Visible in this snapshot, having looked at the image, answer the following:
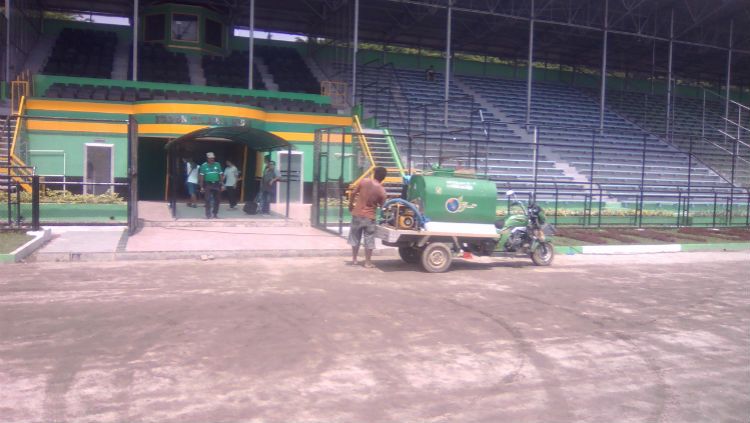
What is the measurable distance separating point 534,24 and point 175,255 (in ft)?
87.8

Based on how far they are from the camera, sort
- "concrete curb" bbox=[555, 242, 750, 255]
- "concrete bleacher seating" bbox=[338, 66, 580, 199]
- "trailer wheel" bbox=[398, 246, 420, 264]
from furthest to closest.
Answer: "concrete bleacher seating" bbox=[338, 66, 580, 199]
"concrete curb" bbox=[555, 242, 750, 255]
"trailer wheel" bbox=[398, 246, 420, 264]

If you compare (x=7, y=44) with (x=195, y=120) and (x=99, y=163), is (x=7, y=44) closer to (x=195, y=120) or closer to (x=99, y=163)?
(x=99, y=163)

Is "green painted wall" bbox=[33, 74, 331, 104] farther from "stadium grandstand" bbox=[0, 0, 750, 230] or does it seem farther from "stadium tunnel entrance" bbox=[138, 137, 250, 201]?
"stadium tunnel entrance" bbox=[138, 137, 250, 201]

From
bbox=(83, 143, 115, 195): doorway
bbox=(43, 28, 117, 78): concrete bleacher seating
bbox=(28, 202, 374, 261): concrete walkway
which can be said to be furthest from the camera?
bbox=(43, 28, 117, 78): concrete bleacher seating

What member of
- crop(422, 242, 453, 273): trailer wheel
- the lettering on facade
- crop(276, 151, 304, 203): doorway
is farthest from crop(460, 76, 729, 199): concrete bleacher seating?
crop(422, 242, 453, 273): trailer wheel

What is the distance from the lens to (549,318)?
8.15 meters

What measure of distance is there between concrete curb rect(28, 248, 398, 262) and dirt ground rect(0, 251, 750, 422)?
2.59 feet

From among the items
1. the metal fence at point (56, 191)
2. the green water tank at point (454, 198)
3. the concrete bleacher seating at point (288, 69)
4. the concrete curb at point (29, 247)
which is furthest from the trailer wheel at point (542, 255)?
the concrete bleacher seating at point (288, 69)

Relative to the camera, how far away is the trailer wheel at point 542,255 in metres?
13.0

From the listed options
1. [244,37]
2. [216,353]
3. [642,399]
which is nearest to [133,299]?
[216,353]

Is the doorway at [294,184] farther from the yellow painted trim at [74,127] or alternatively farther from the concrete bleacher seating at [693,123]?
the concrete bleacher seating at [693,123]

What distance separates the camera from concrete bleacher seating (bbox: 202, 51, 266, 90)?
2878 centimetres

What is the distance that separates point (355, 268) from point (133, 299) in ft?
14.2

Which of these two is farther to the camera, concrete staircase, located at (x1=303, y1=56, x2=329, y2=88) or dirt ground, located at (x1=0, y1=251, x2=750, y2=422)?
concrete staircase, located at (x1=303, y1=56, x2=329, y2=88)
